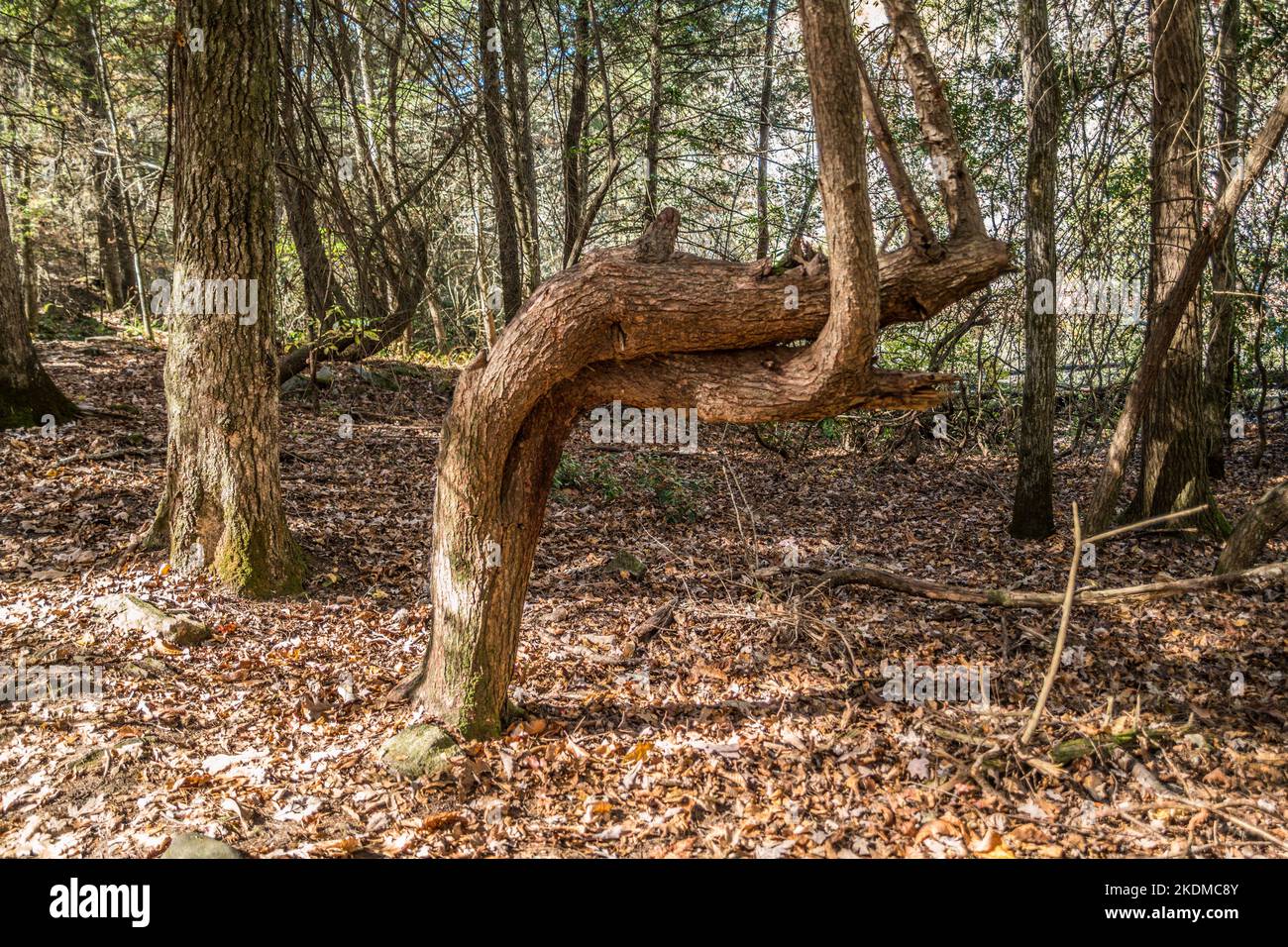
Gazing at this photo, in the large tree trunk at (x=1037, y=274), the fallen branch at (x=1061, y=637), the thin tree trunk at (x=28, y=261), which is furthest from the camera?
the thin tree trunk at (x=28, y=261)

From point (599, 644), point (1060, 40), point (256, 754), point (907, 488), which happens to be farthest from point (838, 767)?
point (1060, 40)

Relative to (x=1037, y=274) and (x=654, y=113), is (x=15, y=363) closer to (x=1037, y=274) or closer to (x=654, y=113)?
(x=654, y=113)

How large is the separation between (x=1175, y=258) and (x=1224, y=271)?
63cm

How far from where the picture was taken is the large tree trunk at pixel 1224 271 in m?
7.00

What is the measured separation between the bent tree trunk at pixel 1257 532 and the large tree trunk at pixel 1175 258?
93.8 inches

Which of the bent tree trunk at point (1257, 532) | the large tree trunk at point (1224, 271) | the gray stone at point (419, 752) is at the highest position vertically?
the large tree trunk at point (1224, 271)

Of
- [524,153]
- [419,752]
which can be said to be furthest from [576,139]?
[419,752]

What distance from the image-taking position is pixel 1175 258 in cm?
747

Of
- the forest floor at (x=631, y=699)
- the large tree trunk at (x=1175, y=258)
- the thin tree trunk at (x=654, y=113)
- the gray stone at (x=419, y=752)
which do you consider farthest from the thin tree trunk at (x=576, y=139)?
Answer: the gray stone at (x=419, y=752)

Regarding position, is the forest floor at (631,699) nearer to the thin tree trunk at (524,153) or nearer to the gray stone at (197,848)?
the gray stone at (197,848)
